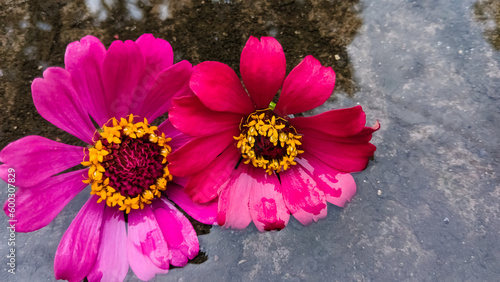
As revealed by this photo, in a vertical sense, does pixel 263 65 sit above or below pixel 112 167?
above

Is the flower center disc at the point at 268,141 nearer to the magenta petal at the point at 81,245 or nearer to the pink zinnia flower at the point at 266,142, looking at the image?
the pink zinnia flower at the point at 266,142

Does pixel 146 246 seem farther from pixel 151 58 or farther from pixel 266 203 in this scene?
pixel 151 58

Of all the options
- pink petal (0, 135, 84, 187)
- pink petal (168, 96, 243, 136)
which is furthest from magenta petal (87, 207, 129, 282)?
pink petal (168, 96, 243, 136)

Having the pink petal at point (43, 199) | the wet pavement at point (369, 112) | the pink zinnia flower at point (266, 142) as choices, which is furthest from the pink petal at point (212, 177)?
the pink petal at point (43, 199)

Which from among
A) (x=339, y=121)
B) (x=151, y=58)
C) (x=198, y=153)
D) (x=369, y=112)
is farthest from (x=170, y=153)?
(x=369, y=112)

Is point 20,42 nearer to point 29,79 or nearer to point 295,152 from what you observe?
Answer: point 29,79
